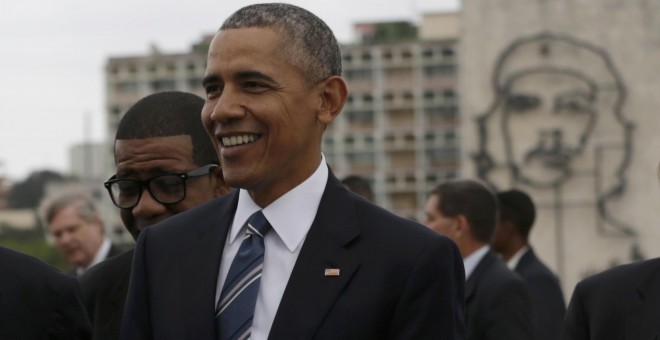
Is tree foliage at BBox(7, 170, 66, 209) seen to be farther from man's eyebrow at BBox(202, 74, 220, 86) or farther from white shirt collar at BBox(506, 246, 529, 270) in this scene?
man's eyebrow at BBox(202, 74, 220, 86)

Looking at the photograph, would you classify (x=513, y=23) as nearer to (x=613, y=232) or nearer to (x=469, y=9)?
(x=469, y=9)

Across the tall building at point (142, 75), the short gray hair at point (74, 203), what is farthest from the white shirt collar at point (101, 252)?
the tall building at point (142, 75)

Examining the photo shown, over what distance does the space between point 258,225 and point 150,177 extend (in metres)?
0.99

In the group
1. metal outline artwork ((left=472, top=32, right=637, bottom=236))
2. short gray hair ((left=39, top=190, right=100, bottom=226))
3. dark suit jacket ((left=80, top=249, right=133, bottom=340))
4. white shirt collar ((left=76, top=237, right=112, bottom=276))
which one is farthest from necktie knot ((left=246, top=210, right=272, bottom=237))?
metal outline artwork ((left=472, top=32, right=637, bottom=236))

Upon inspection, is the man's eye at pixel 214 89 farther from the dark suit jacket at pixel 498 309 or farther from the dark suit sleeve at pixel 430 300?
the dark suit jacket at pixel 498 309

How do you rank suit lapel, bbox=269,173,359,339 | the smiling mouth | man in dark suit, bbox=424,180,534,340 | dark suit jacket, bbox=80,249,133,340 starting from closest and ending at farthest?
1. suit lapel, bbox=269,173,359,339
2. the smiling mouth
3. dark suit jacket, bbox=80,249,133,340
4. man in dark suit, bbox=424,180,534,340

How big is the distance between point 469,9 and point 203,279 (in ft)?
142

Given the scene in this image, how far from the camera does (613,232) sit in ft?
147

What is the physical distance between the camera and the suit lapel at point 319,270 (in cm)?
342

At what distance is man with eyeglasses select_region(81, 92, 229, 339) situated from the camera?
4.46 metres

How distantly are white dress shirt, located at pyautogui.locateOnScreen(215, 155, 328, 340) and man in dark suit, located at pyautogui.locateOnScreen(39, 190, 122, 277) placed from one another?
6.59 meters

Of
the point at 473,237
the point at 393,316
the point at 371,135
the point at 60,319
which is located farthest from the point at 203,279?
the point at 371,135

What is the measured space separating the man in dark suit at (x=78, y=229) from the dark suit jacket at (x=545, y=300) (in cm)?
298

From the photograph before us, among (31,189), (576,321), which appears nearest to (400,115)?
(31,189)
